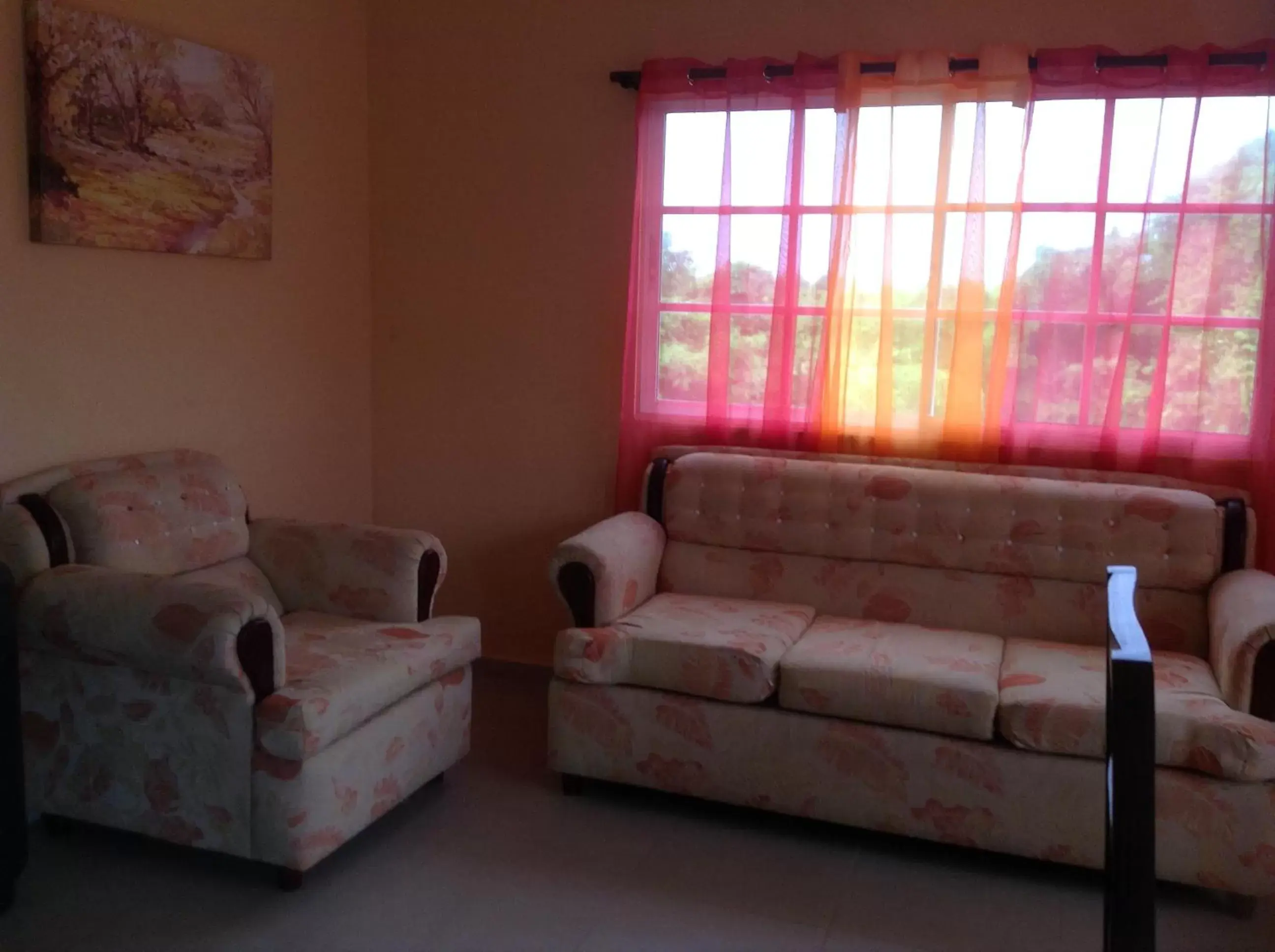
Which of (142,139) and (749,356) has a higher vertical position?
(142,139)

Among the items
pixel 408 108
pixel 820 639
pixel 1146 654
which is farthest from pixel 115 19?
pixel 1146 654

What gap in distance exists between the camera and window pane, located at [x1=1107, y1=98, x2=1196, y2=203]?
10.6 feet

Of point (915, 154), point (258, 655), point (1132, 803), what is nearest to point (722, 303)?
point (915, 154)

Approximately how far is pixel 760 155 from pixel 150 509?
7.20 ft

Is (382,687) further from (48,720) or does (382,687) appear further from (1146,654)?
(1146,654)

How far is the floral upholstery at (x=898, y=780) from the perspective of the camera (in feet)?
8.37

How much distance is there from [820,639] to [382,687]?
1.21 meters

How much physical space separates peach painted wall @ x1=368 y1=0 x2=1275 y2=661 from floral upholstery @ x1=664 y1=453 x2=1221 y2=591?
60cm

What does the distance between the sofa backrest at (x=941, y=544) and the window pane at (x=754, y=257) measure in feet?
1.84

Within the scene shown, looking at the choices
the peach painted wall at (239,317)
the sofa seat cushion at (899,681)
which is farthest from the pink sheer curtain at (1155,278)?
the peach painted wall at (239,317)

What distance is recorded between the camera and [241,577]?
3.25m

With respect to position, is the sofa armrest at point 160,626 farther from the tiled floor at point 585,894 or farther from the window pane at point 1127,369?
the window pane at point 1127,369

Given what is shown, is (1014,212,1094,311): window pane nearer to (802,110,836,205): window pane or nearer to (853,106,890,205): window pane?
(853,106,890,205): window pane

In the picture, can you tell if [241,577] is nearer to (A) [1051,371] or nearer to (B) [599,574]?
(B) [599,574]
